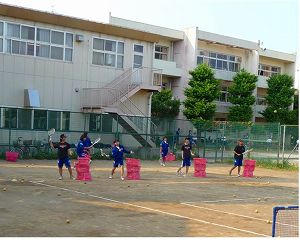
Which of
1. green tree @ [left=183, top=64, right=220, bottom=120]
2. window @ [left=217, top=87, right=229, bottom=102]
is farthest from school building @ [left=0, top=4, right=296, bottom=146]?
window @ [left=217, top=87, right=229, bottom=102]

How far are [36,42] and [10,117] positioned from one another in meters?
5.24

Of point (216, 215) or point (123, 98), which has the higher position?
point (123, 98)

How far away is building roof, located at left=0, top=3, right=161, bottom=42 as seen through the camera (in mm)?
26344

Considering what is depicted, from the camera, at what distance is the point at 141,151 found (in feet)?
93.6

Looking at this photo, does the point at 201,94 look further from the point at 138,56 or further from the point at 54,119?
the point at 54,119

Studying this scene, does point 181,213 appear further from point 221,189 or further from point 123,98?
point 123,98

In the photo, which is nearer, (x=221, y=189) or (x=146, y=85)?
(x=221, y=189)

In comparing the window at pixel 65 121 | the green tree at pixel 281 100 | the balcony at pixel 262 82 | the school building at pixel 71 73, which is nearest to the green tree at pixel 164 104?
the school building at pixel 71 73

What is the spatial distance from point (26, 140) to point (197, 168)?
977 cm

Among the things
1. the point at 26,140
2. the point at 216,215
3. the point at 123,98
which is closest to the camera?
the point at 216,215

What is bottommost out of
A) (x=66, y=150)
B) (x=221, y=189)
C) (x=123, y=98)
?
(x=221, y=189)

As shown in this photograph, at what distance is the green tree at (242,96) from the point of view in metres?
46.1

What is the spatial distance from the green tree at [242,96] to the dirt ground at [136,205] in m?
27.3

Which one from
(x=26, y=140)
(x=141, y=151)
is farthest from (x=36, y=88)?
(x=141, y=151)
